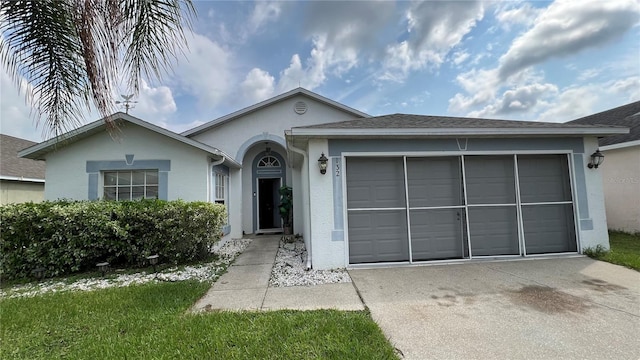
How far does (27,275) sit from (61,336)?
4107 mm

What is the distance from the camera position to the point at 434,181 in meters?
6.38

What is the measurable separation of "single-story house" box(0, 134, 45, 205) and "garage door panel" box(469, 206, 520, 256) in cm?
1717

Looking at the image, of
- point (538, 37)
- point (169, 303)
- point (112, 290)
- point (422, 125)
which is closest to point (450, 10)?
point (538, 37)

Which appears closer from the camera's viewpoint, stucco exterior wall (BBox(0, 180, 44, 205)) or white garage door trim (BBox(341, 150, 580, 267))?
white garage door trim (BBox(341, 150, 580, 267))

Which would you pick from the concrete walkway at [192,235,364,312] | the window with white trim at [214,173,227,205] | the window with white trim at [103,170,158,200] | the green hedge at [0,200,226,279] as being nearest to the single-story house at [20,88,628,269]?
the concrete walkway at [192,235,364,312]

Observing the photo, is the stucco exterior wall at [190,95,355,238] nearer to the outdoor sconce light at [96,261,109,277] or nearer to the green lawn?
the outdoor sconce light at [96,261,109,277]

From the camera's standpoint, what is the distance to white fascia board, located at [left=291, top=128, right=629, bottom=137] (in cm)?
571

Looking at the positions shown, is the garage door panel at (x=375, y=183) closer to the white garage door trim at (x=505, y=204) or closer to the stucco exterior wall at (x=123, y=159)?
the white garage door trim at (x=505, y=204)

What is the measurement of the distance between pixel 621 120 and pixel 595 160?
349 inches

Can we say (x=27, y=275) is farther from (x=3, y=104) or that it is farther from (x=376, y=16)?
(x=376, y=16)

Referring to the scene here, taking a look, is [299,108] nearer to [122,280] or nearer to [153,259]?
[153,259]

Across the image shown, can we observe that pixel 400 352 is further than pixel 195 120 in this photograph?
No

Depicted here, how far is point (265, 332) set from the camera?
10.4 feet

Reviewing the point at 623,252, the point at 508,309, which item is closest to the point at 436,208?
the point at 508,309
